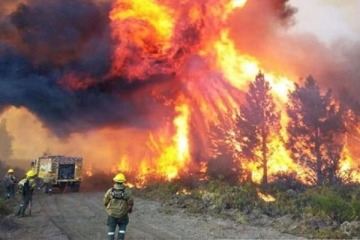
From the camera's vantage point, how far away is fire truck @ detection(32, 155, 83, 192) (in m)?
36.7

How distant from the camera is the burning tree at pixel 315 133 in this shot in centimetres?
3588

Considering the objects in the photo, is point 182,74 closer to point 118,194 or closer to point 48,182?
point 48,182

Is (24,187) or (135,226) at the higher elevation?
(24,187)

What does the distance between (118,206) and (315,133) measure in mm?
28733

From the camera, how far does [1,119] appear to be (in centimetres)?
9244

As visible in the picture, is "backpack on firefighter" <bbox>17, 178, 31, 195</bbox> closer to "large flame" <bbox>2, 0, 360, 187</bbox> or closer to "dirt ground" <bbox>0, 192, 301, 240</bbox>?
"dirt ground" <bbox>0, 192, 301, 240</bbox>

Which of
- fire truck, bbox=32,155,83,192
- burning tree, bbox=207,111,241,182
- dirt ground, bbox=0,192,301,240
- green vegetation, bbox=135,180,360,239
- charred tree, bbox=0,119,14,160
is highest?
charred tree, bbox=0,119,14,160

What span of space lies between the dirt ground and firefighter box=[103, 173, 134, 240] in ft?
10.0

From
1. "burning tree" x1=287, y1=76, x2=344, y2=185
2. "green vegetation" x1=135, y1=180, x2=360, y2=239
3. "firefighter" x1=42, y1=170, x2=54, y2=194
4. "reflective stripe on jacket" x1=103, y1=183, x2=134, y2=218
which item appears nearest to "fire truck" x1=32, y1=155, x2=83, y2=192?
"firefighter" x1=42, y1=170, x2=54, y2=194

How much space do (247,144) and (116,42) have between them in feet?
54.8

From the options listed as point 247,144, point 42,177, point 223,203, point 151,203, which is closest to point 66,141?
point 42,177

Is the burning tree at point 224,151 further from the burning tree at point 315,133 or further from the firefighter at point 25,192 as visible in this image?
the firefighter at point 25,192

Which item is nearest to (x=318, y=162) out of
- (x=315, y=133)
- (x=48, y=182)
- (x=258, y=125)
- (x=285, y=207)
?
(x=315, y=133)

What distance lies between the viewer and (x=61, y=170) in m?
37.1
